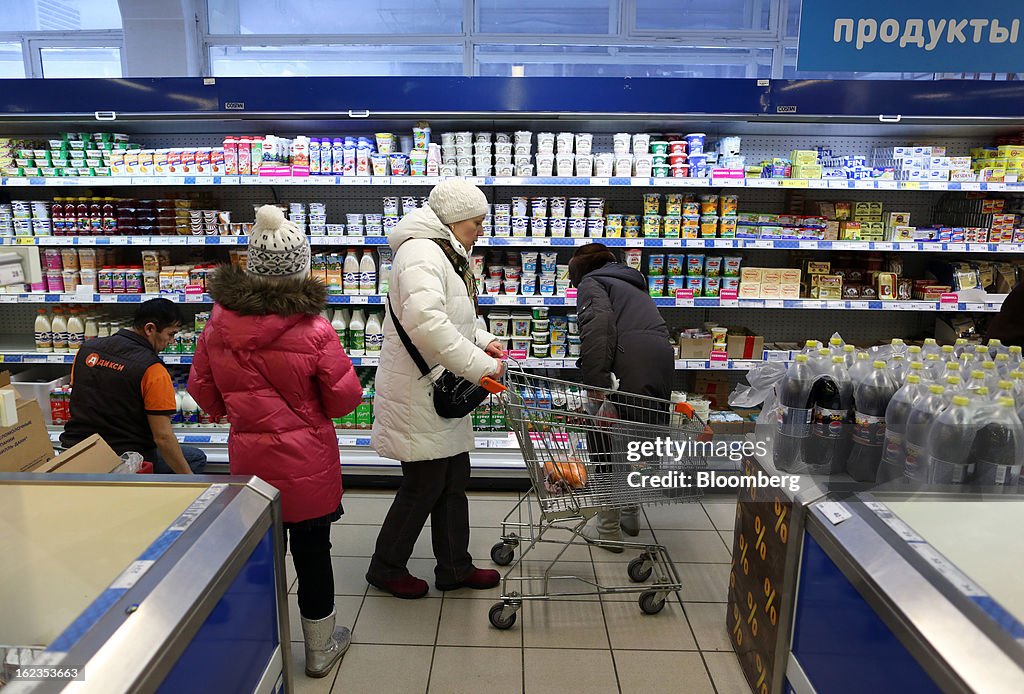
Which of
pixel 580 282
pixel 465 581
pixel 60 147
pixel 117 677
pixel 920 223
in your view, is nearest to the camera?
pixel 117 677

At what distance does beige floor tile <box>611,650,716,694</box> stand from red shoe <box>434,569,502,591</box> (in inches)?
27.0

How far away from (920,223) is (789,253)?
92 cm

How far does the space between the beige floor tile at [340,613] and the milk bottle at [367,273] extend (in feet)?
6.27

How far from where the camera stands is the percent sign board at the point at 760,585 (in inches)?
85.8

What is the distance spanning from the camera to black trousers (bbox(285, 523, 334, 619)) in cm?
257

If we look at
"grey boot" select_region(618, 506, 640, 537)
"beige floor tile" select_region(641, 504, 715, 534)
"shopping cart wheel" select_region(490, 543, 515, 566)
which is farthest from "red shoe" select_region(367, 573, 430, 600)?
"beige floor tile" select_region(641, 504, 715, 534)

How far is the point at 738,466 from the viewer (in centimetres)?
300

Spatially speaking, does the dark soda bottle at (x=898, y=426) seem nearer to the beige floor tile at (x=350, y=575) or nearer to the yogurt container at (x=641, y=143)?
the beige floor tile at (x=350, y=575)

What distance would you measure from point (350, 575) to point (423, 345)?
1395 millimetres

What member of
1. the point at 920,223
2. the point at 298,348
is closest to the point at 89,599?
the point at 298,348

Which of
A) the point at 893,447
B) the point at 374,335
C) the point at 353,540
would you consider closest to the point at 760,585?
the point at 893,447

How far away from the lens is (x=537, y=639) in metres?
2.91

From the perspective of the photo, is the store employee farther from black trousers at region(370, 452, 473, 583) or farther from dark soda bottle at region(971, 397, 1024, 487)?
dark soda bottle at region(971, 397, 1024, 487)

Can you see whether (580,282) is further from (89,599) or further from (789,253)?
(89,599)
